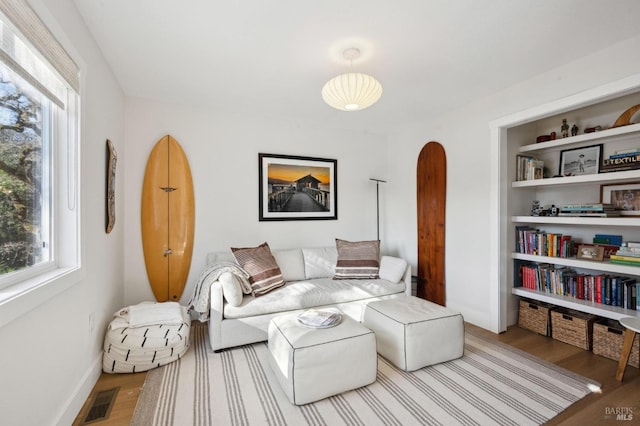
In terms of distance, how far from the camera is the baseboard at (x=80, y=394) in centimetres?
161

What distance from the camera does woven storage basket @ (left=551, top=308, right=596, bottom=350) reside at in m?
A: 2.63

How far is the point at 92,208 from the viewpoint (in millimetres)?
2049

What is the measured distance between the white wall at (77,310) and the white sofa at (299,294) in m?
0.86

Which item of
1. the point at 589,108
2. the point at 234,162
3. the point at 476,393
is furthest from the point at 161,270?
the point at 589,108

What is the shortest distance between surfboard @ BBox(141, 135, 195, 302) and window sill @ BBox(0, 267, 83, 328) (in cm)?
153

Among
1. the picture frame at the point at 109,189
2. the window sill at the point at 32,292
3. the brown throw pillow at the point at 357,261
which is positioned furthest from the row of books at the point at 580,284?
the picture frame at the point at 109,189

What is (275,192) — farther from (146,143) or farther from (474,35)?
(474,35)

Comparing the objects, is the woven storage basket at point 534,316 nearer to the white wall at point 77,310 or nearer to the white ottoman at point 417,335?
the white ottoman at point 417,335

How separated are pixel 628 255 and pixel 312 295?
2739 millimetres

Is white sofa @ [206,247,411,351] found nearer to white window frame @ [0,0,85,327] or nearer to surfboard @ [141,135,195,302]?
surfboard @ [141,135,195,302]

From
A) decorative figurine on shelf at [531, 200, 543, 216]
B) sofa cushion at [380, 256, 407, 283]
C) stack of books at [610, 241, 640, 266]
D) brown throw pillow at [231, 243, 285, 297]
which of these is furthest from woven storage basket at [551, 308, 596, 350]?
brown throw pillow at [231, 243, 285, 297]

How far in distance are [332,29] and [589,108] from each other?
9.06 feet

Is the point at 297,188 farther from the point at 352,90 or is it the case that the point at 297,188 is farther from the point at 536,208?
the point at 536,208

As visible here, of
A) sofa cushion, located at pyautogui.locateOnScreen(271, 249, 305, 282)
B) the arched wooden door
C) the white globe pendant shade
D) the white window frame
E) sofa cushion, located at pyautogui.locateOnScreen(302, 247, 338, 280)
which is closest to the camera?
the white window frame
